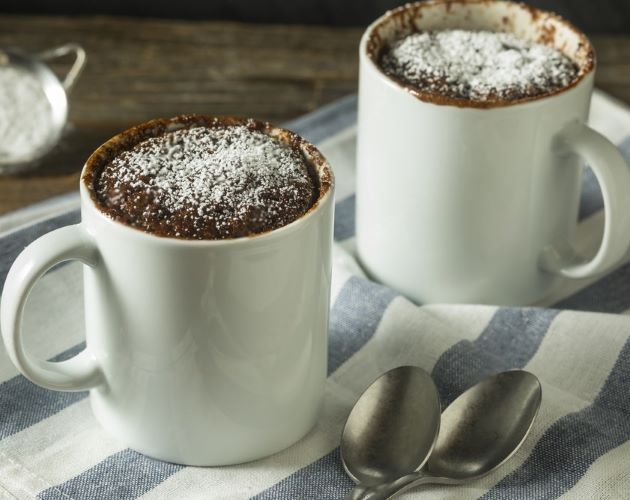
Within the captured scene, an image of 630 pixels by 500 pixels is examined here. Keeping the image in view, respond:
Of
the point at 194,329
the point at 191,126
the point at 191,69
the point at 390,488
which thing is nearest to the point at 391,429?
the point at 390,488

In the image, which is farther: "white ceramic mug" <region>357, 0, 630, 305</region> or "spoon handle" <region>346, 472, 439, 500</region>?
"white ceramic mug" <region>357, 0, 630, 305</region>

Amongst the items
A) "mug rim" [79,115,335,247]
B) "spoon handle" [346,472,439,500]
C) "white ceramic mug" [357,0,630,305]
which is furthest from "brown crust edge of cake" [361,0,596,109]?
"spoon handle" [346,472,439,500]

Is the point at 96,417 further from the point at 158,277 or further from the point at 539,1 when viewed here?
the point at 539,1

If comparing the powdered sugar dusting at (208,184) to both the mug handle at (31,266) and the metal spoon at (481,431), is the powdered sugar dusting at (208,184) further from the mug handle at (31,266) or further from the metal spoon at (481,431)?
the metal spoon at (481,431)

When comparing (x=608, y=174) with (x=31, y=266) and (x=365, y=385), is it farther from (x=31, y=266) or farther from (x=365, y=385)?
(x=31, y=266)

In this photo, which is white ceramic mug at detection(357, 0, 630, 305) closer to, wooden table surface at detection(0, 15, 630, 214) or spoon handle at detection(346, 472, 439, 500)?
spoon handle at detection(346, 472, 439, 500)
